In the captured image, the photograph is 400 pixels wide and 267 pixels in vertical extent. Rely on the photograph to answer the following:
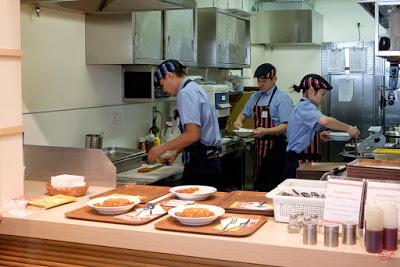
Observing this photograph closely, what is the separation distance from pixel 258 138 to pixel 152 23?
1.71 m

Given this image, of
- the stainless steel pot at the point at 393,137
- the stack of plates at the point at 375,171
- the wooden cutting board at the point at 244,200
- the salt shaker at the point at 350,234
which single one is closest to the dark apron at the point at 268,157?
the stainless steel pot at the point at 393,137

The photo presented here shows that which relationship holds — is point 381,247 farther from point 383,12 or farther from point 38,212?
point 383,12

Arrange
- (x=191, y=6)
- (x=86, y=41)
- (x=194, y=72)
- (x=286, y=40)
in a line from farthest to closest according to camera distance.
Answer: (x=286, y=40)
(x=194, y=72)
(x=86, y=41)
(x=191, y=6)

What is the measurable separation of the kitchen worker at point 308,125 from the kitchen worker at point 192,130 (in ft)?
2.96

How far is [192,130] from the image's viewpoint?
4086 millimetres

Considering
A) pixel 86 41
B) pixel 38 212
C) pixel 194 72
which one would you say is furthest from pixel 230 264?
pixel 194 72

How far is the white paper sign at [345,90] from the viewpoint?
854 centimetres

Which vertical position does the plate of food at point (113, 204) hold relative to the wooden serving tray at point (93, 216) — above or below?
above

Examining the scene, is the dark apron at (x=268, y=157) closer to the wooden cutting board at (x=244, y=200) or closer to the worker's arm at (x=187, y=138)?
the worker's arm at (x=187, y=138)

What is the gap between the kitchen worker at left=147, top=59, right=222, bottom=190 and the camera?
4.09 meters

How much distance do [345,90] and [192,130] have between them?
5.06m

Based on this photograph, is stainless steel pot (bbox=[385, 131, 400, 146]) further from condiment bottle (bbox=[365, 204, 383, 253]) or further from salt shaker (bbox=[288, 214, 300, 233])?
condiment bottle (bbox=[365, 204, 383, 253])

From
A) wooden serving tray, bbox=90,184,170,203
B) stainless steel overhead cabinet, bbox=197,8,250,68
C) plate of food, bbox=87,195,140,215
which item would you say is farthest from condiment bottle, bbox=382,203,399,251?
stainless steel overhead cabinet, bbox=197,8,250,68

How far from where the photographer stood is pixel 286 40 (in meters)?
8.41
